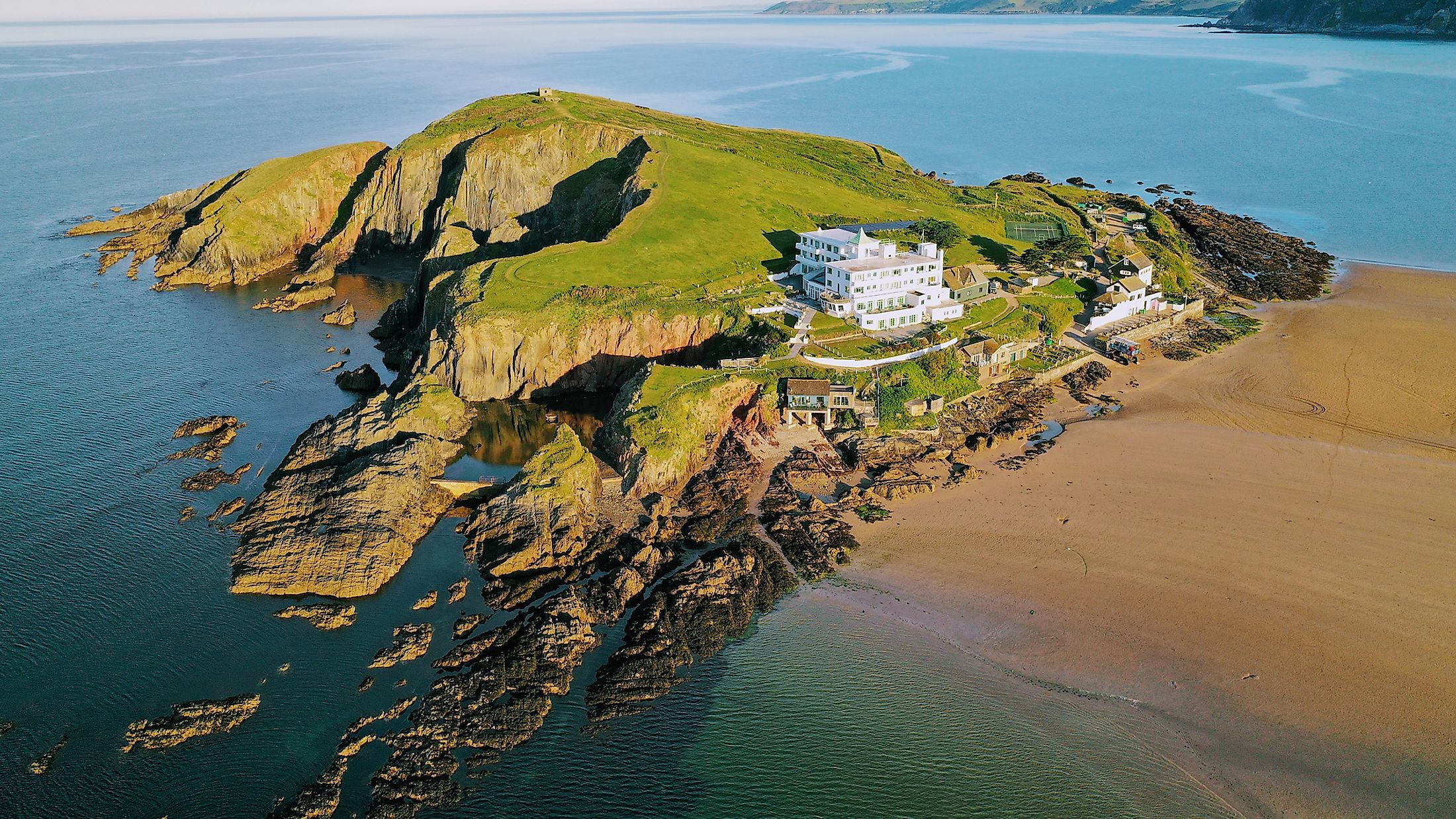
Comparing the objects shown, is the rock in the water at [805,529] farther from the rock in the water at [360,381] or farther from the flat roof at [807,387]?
the rock in the water at [360,381]

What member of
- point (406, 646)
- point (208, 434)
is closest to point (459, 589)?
point (406, 646)

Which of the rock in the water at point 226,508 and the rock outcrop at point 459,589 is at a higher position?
the rock in the water at point 226,508

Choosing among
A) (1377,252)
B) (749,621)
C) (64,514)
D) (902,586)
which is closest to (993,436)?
(902,586)

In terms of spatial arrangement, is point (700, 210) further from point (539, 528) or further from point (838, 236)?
point (539, 528)

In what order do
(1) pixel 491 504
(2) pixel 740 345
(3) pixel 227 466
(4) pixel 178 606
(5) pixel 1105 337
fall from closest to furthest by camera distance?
(4) pixel 178 606 → (1) pixel 491 504 → (3) pixel 227 466 → (2) pixel 740 345 → (5) pixel 1105 337

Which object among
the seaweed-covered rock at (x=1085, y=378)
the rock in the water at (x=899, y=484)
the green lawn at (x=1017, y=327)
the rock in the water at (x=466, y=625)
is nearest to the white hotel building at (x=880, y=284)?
the green lawn at (x=1017, y=327)

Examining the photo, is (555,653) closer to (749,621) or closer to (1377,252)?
(749,621)

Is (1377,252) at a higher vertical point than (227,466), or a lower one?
higher

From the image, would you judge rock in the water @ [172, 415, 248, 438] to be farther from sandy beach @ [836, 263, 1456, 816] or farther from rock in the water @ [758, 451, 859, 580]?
sandy beach @ [836, 263, 1456, 816]
